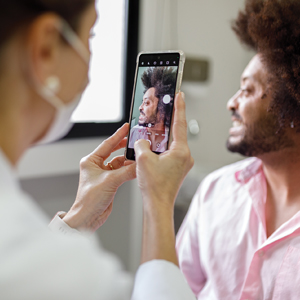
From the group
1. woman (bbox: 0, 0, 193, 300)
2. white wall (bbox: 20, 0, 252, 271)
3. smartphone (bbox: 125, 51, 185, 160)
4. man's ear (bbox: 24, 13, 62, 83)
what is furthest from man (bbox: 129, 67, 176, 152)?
white wall (bbox: 20, 0, 252, 271)

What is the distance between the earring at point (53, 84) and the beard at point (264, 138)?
28.3 inches

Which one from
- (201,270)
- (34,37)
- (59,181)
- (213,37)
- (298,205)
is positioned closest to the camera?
(34,37)

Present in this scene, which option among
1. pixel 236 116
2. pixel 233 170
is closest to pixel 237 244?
pixel 233 170

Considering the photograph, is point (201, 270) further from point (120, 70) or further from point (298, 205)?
point (120, 70)

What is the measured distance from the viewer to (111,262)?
49cm

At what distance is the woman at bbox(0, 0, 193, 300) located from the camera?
16.4 inches

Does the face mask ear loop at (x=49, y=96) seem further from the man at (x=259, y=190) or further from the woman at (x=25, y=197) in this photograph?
the man at (x=259, y=190)

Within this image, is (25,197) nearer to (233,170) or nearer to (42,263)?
(42,263)

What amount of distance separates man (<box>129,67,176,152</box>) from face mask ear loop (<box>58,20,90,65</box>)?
27 centimetres

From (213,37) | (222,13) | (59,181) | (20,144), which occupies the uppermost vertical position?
(222,13)

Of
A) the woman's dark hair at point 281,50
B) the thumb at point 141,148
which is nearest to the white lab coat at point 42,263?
the thumb at point 141,148

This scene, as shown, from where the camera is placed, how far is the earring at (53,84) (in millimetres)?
460

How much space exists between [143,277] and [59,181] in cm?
117

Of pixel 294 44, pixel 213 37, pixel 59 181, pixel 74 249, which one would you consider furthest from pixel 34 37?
pixel 213 37
